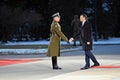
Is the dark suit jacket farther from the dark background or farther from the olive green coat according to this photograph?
the dark background

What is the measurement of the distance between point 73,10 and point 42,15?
19.8ft

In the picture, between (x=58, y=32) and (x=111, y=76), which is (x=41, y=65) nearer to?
(x=58, y=32)

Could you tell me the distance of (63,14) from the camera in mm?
59188

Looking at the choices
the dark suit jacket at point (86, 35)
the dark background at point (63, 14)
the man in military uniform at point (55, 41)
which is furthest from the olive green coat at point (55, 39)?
the dark background at point (63, 14)

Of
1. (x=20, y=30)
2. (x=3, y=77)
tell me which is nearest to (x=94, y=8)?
(x=20, y=30)

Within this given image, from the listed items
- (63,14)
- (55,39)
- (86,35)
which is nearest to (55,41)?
(55,39)

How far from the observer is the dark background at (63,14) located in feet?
183

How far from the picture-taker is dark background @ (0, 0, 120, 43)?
55.7 metres

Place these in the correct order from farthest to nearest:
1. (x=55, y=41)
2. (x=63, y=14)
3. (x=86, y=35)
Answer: (x=63, y=14), (x=55, y=41), (x=86, y=35)

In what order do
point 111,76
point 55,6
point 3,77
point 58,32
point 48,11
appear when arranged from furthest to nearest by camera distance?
point 48,11 < point 55,6 < point 58,32 < point 3,77 < point 111,76

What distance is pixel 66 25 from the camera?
58.3m

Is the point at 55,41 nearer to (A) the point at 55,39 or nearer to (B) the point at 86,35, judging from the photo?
(A) the point at 55,39

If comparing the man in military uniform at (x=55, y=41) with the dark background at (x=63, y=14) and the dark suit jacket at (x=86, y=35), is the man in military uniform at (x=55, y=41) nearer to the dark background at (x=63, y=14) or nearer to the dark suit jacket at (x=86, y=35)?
the dark suit jacket at (x=86, y=35)

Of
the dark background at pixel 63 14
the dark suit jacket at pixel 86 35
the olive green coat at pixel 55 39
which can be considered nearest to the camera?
the dark suit jacket at pixel 86 35
